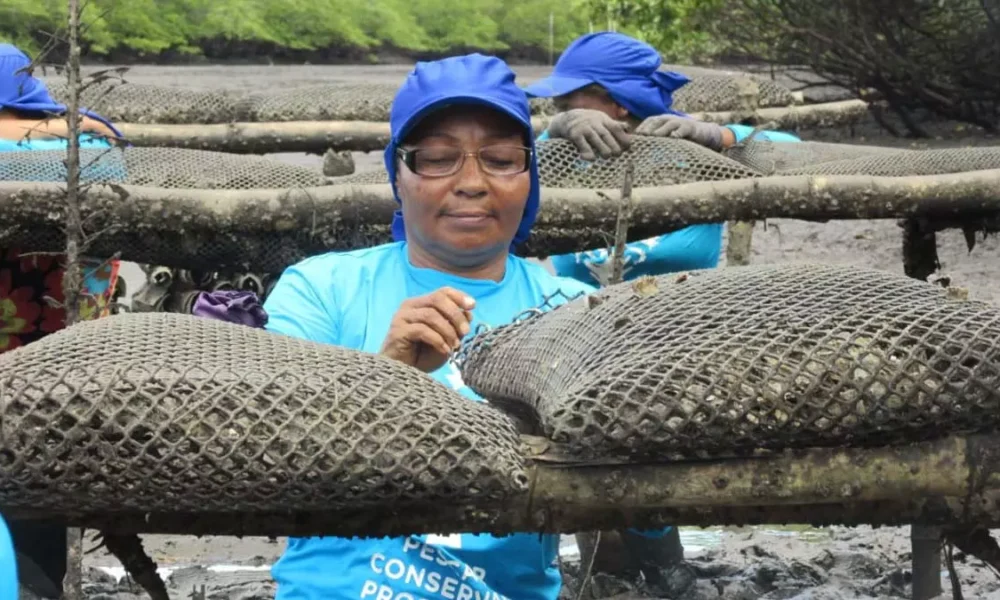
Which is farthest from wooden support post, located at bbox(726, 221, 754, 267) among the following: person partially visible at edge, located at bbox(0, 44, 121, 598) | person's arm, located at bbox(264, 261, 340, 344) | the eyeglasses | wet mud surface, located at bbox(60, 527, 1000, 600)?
person partially visible at edge, located at bbox(0, 44, 121, 598)

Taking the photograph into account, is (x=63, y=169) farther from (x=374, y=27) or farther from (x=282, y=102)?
(x=374, y=27)

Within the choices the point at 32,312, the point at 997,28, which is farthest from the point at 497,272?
the point at 997,28

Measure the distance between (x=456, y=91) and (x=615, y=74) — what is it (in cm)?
204

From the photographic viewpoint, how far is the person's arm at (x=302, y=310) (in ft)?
9.33

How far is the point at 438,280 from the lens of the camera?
3.06 meters

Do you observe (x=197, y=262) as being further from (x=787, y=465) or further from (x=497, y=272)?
(x=787, y=465)

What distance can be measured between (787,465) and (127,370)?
80cm

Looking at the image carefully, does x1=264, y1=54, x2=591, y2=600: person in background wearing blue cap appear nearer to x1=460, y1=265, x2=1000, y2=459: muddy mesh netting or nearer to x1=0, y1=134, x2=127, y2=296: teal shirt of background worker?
x1=460, y1=265, x2=1000, y2=459: muddy mesh netting

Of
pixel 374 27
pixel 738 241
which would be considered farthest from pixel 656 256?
pixel 374 27

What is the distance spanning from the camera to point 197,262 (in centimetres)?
394

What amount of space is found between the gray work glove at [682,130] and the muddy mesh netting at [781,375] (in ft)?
7.32

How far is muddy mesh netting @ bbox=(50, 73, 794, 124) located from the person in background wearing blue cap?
330 centimetres

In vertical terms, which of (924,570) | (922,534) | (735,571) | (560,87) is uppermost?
(560,87)

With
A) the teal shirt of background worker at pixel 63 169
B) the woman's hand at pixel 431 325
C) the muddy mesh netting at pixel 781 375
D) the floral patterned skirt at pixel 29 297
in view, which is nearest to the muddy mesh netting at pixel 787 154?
the teal shirt of background worker at pixel 63 169
